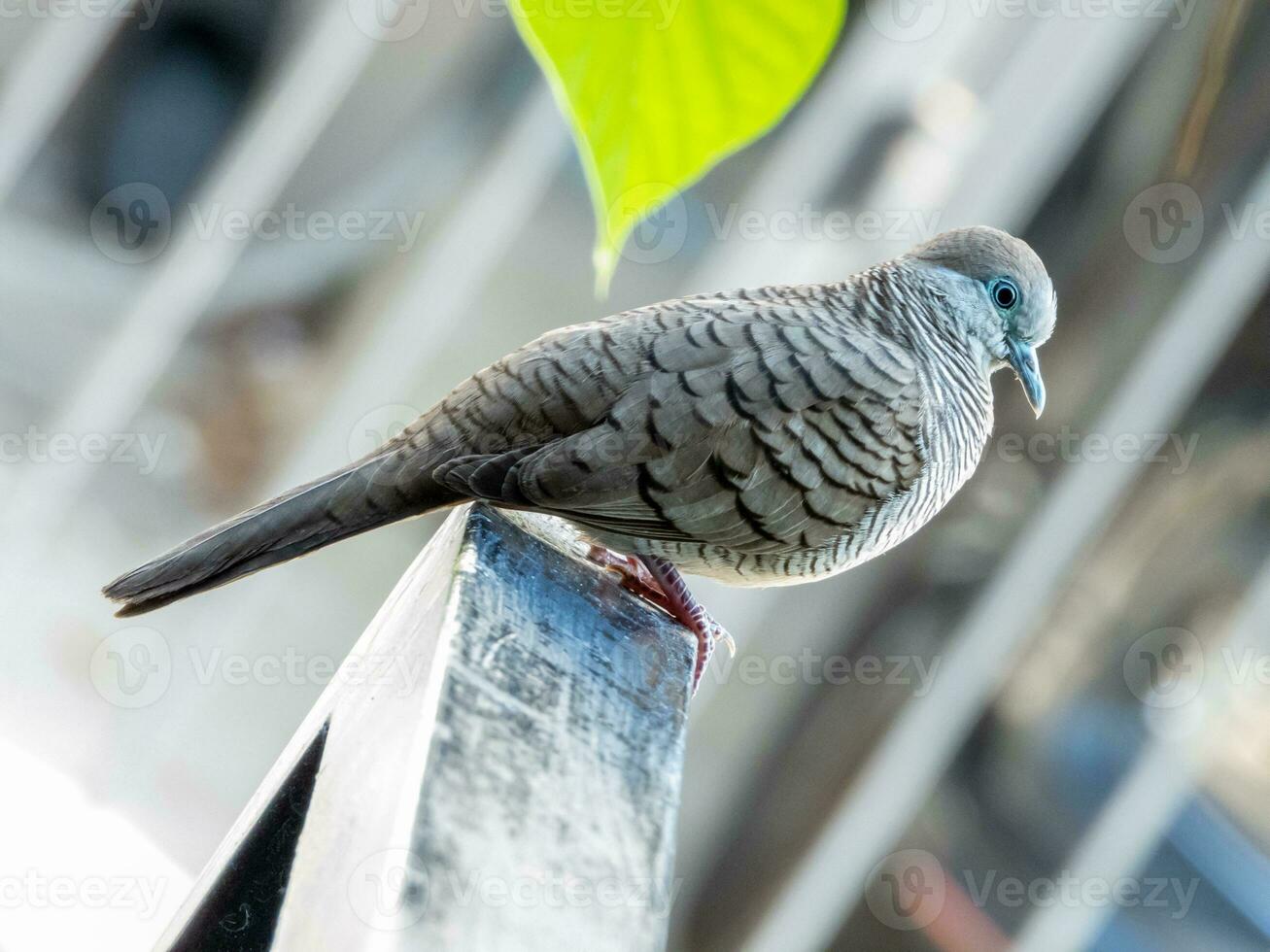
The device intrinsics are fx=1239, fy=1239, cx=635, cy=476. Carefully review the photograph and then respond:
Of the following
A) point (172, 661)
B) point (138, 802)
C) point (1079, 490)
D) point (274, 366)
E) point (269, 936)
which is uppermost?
point (1079, 490)

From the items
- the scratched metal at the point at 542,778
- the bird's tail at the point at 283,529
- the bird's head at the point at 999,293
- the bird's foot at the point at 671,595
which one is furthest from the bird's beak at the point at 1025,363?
the scratched metal at the point at 542,778

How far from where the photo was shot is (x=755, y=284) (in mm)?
2551

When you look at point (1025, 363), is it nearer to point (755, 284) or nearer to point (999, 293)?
point (999, 293)

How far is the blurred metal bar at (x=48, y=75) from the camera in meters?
2.37

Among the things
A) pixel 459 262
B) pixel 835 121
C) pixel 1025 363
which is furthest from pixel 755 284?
pixel 1025 363

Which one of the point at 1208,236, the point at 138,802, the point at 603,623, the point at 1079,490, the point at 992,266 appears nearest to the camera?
the point at 603,623

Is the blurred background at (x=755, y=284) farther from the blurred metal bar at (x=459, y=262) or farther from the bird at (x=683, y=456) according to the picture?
the bird at (x=683, y=456)

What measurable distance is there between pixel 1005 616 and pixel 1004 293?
1393 millimetres

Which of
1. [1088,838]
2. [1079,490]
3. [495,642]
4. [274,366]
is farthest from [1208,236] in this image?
[495,642]

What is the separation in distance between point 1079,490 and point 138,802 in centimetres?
207

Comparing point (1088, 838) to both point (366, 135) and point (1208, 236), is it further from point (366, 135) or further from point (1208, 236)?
point (366, 135)

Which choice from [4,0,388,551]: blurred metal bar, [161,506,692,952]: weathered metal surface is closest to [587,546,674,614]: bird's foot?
[161,506,692,952]: weathered metal surface

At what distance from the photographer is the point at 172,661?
2.70 meters

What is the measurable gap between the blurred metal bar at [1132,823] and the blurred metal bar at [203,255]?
6.79ft
